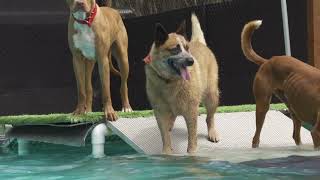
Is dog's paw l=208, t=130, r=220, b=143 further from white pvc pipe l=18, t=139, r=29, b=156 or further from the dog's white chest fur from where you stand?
white pvc pipe l=18, t=139, r=29, b=156

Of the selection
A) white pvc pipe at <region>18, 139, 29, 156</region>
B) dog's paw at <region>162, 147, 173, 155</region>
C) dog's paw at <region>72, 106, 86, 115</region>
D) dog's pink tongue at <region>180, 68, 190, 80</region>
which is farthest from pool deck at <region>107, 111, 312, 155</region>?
white pvc pipe at <region>18, 139, 29, 156</region>

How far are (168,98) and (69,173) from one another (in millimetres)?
1303

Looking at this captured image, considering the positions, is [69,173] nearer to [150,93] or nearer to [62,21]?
[150,93]


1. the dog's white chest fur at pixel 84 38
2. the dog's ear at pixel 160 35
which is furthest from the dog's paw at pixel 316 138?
the dog's white chest fur at pixel 84 38

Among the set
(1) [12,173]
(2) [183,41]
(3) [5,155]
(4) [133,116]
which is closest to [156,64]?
(2) [183,41]

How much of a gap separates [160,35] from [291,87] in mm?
1305

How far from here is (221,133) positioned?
6621 mm

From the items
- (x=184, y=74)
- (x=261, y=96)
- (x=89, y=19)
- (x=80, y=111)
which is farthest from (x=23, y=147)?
(x=261, y=96)

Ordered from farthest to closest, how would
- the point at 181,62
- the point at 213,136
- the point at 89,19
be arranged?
the point at 89,19 < the point at 213,136 < the point at 181,62

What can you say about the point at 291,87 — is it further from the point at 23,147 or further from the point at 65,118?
the point at 23,147

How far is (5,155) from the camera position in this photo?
7.00m

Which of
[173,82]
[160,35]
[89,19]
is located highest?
[89,19]

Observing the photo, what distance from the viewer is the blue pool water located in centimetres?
441

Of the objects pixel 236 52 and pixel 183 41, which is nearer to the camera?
pixel 183 41
